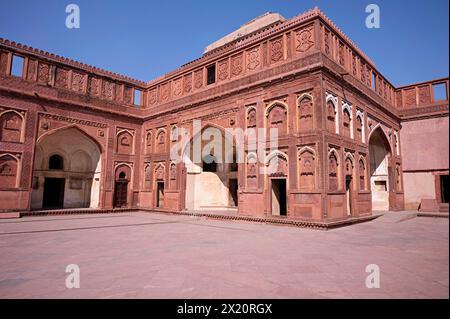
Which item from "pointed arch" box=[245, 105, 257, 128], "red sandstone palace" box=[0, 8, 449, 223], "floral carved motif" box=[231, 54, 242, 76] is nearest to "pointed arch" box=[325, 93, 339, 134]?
"red sandstone palace" box=[0, 8, 449, 223]

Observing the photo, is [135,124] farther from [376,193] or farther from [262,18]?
[376,193]

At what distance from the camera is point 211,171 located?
18844 mm

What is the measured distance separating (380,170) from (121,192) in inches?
599

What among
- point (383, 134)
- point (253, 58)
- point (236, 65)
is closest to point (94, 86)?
point (236, 65)

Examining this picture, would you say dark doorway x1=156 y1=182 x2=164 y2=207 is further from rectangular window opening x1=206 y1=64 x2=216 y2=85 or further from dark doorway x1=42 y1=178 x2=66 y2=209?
rectangular window opening x1=206 y1=64 x2=216 y2=85

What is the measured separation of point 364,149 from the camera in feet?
42.5

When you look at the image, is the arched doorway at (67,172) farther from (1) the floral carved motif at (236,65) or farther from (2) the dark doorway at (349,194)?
(2) the dark doorway at (349,194)

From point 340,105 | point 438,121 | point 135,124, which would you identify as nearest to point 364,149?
point 340,105

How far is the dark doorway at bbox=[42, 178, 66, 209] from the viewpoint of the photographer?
58.9 ft

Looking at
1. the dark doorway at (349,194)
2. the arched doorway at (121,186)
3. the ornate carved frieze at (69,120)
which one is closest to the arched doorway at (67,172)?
the ornate carved frieze at (69,120)

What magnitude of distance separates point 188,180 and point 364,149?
9.03 metres

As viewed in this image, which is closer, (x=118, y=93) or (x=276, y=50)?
(x=276, y=50)

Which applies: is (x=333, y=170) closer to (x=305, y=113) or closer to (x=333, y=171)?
(x=333, y=171)

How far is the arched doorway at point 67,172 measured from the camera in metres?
17.3
